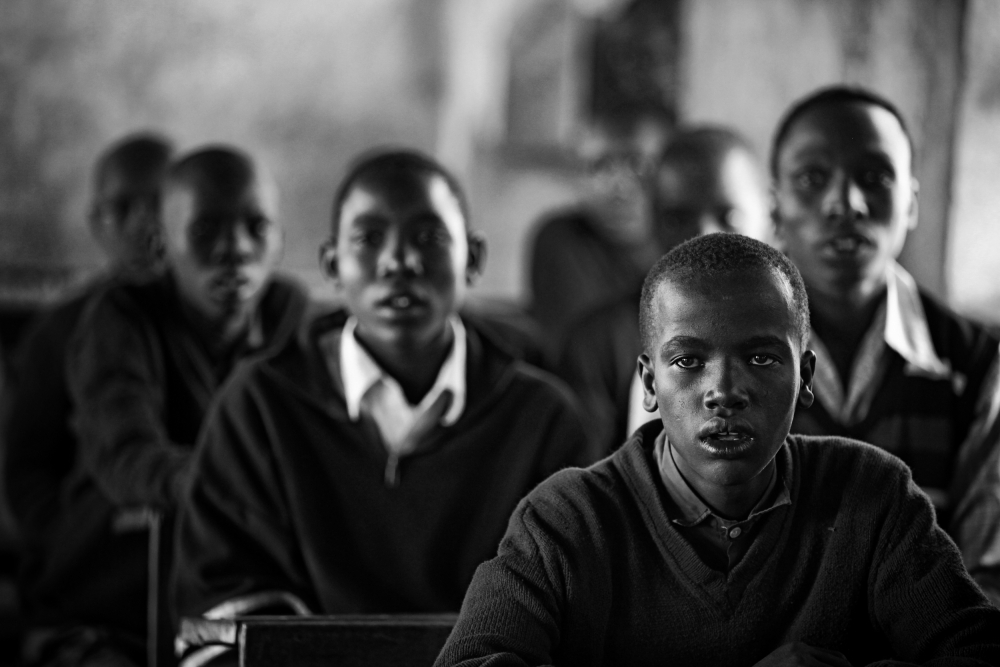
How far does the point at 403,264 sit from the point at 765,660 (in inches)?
45.6

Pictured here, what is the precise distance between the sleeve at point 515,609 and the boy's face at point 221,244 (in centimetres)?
165

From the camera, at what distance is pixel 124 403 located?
9.61 ft

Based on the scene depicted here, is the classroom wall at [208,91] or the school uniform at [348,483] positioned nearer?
the school uniform at [348,483]

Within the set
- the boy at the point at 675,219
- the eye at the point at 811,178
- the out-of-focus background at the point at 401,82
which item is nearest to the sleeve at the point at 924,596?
the eye at the point at 811,178

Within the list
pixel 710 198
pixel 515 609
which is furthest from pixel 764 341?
pixel 710 198

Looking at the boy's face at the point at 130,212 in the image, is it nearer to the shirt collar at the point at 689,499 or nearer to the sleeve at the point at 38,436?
the sleeve at the point at 38,436

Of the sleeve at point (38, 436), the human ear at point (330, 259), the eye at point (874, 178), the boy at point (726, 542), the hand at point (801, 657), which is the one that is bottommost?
the sleeve at point (38, 436)

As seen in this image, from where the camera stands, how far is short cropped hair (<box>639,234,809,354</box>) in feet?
5.04

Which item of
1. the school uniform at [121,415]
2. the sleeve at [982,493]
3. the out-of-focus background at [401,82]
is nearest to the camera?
the sleeve at [982,493]

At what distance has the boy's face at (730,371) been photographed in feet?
4.94

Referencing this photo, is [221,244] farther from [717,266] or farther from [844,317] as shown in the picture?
[717,266]

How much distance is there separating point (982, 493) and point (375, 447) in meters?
1.04

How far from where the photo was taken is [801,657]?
A: 1.40 meters

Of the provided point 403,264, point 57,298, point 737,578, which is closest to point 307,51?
point 57,298
